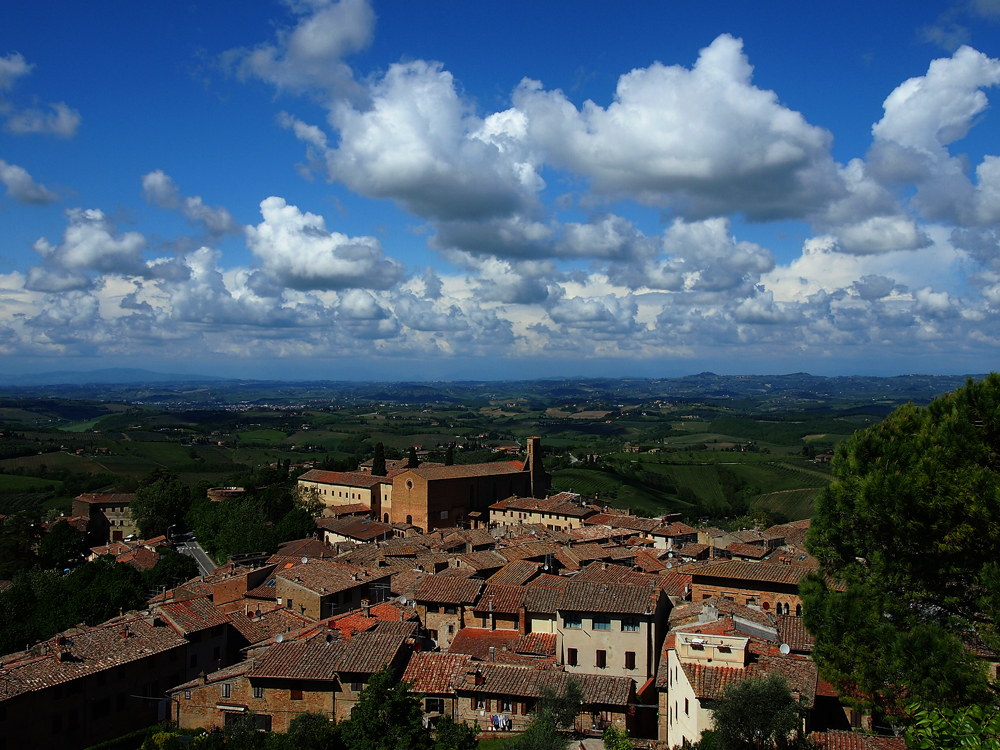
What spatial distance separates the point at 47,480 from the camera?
96.5 m

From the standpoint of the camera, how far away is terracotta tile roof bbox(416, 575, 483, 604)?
25.8 meters

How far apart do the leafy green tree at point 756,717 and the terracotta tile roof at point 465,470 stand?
45.0m

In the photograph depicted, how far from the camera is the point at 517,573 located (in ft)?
94.3

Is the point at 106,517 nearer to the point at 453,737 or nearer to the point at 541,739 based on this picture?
the point at 453,737

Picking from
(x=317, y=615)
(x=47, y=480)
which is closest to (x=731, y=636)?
(x=317, y=615)

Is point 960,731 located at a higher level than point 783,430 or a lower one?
higher

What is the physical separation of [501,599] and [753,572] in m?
10.6

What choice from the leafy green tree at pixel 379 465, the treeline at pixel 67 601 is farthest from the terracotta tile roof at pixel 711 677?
the leafy green tree at pixel 379 465

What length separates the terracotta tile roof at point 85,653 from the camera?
2125cm

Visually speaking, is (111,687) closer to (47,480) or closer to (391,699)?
(391,699)

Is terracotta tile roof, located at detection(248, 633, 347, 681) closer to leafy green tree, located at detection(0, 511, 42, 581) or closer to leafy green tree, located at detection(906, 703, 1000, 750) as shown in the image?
leafy green tree, located at detection(906, 703, 1000, 750)

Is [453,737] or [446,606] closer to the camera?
[453,737]

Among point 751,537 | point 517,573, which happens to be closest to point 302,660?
point 517,573

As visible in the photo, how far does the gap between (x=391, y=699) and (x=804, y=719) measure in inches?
358
